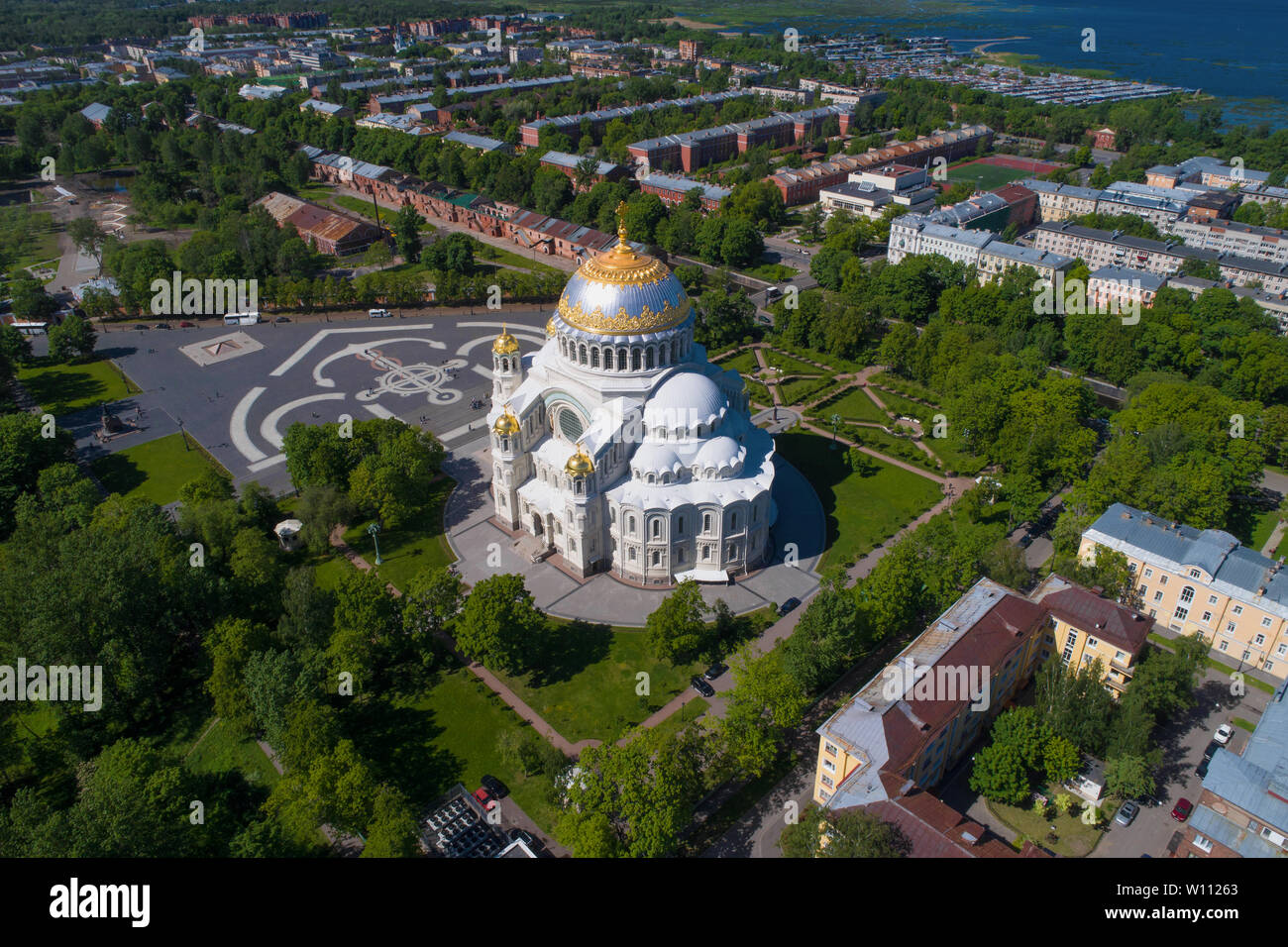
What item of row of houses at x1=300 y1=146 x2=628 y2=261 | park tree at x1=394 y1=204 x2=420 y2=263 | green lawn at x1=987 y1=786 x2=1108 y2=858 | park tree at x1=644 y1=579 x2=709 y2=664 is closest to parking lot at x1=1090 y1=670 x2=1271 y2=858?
green lawn at x1=987 y1=786 x2=1108 y2=858

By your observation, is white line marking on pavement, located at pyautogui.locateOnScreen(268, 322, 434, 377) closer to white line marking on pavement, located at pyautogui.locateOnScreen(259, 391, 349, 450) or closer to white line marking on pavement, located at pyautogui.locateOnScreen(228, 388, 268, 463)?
white line marking on pavement, located at pyautogui.locateOnScreen(228, 388, 268, 463)

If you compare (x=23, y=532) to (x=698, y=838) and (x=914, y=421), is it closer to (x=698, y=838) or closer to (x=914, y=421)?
(x=698, y=838)

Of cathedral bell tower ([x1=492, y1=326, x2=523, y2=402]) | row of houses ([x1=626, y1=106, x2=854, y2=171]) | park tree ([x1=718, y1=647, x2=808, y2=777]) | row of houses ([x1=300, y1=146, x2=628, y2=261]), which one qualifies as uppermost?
row of houses ([x1=626, y1=106, x2=854, y2=171])

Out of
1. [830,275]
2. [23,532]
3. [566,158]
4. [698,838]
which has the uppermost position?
[566,158]

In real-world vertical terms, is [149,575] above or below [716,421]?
below

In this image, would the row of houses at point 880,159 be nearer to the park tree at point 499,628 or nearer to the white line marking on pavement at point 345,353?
the white line marking on pavement at point 345,353

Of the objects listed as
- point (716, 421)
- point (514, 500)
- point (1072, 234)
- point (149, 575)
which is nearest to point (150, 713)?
point (149, 575)
